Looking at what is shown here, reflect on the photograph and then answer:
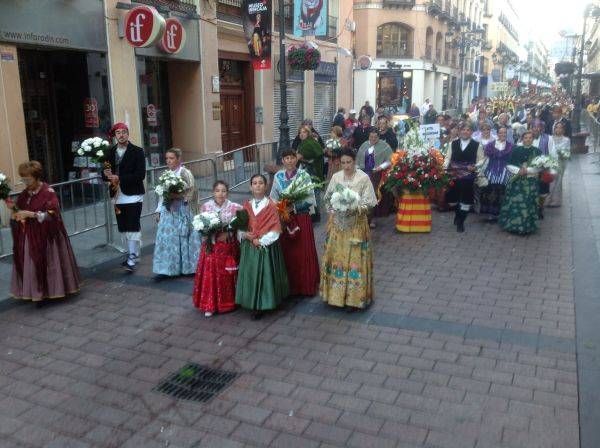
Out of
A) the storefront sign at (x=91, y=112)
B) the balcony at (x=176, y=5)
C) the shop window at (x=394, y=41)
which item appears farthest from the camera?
the shop window at (x=394, y=41)

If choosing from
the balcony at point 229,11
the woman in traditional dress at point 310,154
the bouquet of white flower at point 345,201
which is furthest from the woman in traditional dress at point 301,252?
the balcony at point 229,11

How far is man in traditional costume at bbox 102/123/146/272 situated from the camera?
295 inches

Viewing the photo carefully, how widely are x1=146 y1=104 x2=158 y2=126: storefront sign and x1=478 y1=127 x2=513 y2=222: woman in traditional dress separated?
27.1 feet

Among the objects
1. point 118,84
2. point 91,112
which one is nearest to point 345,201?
point 118,84

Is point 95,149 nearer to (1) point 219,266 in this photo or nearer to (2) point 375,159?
(1) point 219,266

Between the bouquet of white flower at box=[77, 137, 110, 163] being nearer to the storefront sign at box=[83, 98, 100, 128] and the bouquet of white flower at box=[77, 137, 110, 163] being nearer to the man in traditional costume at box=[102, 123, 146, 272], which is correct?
the man in traditional costume at box=[102, 123, 146, 272]

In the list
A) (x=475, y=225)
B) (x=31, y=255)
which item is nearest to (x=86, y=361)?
(x=31, y=255)

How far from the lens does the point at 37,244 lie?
246 inches

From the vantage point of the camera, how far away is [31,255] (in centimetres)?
625

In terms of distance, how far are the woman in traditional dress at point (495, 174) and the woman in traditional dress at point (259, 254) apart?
5.37 meters

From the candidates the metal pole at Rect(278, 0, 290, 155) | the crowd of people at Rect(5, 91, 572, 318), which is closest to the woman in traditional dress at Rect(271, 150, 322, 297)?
the crowd of people at Rect(5, 91, 572, 318)

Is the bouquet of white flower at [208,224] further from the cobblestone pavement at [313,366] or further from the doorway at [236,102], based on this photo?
the doorway at [236,102]

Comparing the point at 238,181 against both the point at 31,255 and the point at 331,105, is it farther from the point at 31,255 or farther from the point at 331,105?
the point at 331,105

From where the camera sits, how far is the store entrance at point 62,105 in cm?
1123
